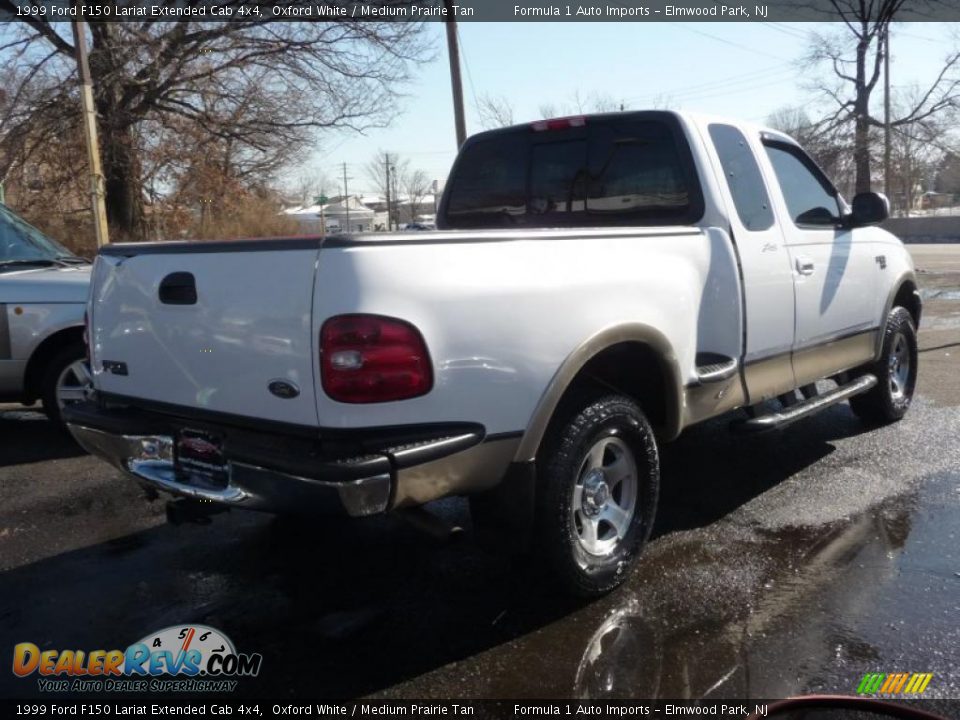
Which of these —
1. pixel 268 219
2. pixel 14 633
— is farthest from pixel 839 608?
pixel 268 219

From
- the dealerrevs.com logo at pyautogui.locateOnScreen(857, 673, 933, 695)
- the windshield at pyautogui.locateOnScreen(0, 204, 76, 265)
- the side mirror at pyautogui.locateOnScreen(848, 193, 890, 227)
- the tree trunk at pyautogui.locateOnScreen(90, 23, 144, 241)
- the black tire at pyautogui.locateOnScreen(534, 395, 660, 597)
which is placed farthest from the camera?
the tree trunk at pyautogui.locateOnScreen(90, 23, 144, 241)

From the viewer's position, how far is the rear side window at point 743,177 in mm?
4539

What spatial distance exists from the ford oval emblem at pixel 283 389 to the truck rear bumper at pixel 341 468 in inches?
6.0

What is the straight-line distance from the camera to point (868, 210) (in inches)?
213

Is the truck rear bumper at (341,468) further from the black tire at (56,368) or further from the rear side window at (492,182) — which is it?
the black tire at (56,368)

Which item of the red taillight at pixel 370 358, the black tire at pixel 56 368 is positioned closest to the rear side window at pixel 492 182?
the red taillight at pixel 370 358

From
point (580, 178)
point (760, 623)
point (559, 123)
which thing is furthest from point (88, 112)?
point (760, 623)

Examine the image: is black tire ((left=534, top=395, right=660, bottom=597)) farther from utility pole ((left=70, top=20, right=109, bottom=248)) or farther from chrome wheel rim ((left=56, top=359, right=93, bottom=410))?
utility pole ((left=70, top=20, right=109, bottom=248))

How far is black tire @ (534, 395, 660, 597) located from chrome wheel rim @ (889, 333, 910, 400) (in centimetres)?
330

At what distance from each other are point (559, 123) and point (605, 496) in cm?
228

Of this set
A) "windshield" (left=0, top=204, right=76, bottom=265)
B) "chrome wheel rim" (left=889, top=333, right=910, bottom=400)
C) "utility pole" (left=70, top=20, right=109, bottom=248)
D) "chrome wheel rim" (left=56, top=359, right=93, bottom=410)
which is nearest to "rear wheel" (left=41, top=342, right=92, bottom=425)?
"chrome wheel rim" (left=56, top=359, right=93, bottom=410)

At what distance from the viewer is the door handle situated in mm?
4824

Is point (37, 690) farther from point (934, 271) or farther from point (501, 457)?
point (934, 271)

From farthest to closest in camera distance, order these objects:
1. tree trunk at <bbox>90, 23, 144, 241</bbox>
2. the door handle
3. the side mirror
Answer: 1. tree trunk at <bbox>90, 23, 144, 241</bbox>
2. the side mirror
3. the door handle
